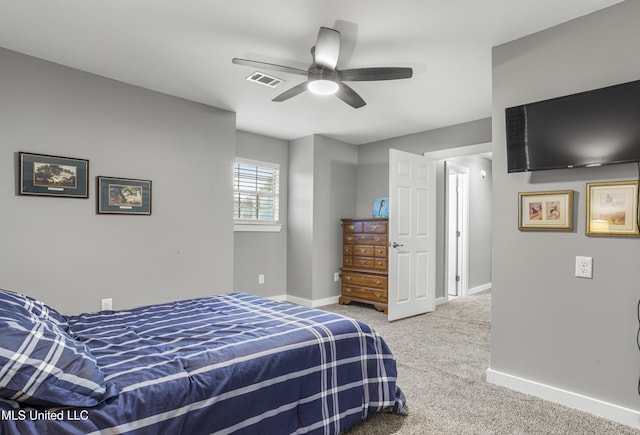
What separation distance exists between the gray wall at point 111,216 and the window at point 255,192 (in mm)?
809

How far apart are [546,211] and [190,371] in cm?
236

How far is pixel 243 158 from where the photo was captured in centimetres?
500

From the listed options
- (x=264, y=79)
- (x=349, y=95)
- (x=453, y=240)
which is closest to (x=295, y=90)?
(x=349, y=95)

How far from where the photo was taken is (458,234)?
6.12m

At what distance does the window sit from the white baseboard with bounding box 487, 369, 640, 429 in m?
3.54

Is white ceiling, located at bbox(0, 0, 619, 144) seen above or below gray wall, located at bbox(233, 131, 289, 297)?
above

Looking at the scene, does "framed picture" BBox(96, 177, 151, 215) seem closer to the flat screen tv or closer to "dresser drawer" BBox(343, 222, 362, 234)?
"dresser drawer" BBox(343, 222, 362, 234)

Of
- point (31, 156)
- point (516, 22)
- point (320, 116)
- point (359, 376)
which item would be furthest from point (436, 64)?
point (31, 156)

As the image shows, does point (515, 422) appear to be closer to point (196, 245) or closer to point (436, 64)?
point (436, 64)

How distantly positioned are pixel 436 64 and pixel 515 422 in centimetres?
263

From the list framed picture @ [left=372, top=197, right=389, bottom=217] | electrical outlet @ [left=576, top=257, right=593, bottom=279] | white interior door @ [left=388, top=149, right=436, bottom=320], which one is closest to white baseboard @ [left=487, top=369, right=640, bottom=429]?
electrical outlet @ [left=576, top=257, right=593, bottom=279]

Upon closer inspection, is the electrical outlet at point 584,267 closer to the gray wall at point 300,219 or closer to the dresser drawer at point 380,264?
the dresser drawer at point 380,264

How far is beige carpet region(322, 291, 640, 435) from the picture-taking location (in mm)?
2006

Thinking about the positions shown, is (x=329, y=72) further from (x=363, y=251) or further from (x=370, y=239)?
(x=363, y=251)
